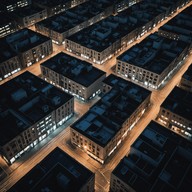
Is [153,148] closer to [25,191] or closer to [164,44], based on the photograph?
[25,191]

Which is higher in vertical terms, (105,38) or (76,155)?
(105,38)

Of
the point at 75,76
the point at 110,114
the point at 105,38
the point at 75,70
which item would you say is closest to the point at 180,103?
the point at 110,114

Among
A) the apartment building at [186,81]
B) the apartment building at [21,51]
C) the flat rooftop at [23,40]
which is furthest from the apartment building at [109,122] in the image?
the flat rooftop at [23,40]

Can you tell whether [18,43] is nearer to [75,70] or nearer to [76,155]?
[75,70]

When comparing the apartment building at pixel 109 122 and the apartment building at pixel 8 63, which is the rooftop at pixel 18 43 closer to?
the apartment building at pixel 8 63

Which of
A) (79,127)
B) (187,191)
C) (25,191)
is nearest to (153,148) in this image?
(187,191)
